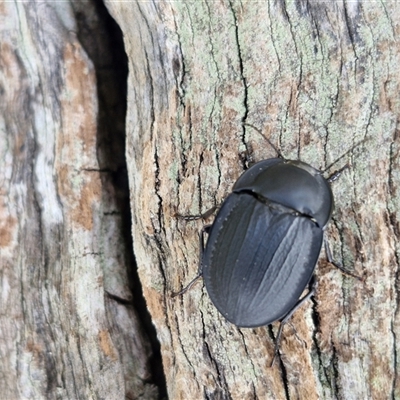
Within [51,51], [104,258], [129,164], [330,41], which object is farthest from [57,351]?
[330,41]

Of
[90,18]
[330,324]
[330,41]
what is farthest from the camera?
[90,18]

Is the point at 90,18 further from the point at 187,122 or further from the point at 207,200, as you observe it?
the point at 207,200

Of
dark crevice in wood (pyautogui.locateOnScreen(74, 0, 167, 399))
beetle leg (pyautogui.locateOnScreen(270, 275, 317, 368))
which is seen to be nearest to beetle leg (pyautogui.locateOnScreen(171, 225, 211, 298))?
beetle leg (pyautogui.locateOnScreen(270, 275, 317, 368))

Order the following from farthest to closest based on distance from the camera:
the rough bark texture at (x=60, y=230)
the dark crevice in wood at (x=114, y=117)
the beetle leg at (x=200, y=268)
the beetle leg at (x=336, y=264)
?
the dark crevice in wood at (x=114, y=117) < the rough bark texture at (x=60, y=230) < the beetle leg at (x=200, y=268) < the beetle leg at (x=336, y=264)

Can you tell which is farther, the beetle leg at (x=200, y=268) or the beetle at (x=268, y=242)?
the beetle leg at (x=200, y=268)

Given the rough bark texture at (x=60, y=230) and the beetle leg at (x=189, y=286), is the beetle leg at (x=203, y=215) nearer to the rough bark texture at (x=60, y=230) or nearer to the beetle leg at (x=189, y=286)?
the beetle leg at (x=189, y=286)

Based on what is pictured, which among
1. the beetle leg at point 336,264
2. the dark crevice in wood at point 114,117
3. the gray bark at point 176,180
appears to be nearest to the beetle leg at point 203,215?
the gray bark at point 176,180
